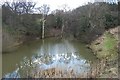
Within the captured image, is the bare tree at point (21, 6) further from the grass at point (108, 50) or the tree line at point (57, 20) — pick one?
the grass at point (108, 50)

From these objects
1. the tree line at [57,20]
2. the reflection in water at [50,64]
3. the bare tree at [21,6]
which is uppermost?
the bare tree at [21,6]

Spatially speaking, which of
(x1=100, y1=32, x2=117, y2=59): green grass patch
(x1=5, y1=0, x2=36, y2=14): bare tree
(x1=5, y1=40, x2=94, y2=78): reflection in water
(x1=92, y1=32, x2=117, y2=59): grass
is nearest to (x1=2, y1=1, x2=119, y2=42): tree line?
(x1=5, y1=0, x2=36, y2=14): bare tree

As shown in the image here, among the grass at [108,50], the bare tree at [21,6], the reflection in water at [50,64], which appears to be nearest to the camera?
the reflection in water at [50,64]

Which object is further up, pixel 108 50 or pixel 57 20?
pixel 57 20

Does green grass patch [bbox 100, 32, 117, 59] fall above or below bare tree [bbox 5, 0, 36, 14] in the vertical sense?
below

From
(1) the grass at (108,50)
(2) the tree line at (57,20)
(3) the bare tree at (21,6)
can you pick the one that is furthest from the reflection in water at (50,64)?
(3) the bare tree at (21,6)

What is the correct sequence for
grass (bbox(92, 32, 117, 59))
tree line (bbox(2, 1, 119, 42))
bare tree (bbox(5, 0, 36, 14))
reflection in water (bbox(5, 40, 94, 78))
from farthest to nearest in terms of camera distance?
bare tree (bbox(5, 0, 36, 14)), tree line (bbox(2, 1, 119, 42)), grass (bbox(92, 32, 117, 59)), reflection in water (bbox(5, 40, 94, 78))

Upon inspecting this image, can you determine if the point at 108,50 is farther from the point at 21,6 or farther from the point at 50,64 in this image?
the point at 21,6

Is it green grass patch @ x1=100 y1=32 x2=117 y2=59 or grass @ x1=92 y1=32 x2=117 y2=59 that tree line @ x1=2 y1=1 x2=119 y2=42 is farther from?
green grass patch @ x1=100 y1=32 x2=117 y2=59

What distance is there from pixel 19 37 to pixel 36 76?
1069cm

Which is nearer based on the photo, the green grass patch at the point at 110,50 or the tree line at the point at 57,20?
the green grass patch at the point at 110,50

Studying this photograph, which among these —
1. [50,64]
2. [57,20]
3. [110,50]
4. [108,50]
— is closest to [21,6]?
[57,20]

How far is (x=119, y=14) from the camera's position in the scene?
17828mm

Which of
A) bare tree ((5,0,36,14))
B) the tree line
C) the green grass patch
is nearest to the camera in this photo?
the green grass patch
